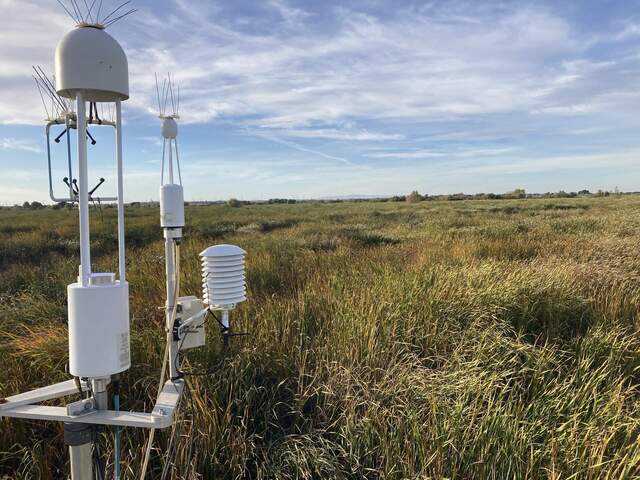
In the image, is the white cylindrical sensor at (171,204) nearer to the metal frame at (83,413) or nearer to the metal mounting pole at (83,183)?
the metal mounting pole at (83,183)

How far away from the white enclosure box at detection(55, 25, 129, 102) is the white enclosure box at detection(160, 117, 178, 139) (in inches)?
19.0

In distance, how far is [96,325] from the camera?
59.0 inches

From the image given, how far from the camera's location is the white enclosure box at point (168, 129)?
201 cm

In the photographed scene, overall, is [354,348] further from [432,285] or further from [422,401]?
[432,285]

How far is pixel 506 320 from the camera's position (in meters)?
4.21

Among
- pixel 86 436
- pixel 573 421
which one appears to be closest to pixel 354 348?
pixel 573 421

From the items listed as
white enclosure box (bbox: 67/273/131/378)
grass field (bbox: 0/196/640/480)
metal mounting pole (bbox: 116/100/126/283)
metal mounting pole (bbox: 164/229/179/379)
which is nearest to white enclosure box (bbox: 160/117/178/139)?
metal mounting pole (bbox: 116/100/126/283)

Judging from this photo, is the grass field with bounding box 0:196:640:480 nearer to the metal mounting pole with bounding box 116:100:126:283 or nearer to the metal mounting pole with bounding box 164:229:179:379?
the metal mounting pole with bounding box 164:229:179:379

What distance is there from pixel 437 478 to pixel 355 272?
3.89 metres

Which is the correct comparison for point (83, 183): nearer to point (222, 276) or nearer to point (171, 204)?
point (171, 204)

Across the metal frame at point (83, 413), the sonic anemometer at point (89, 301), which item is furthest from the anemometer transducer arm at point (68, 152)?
the metal frame at point (83, 413)

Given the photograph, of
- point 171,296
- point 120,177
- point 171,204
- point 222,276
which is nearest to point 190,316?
point 171,296

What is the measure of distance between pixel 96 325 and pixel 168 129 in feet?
3.28

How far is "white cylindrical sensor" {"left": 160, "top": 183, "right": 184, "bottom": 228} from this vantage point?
6.37ft
